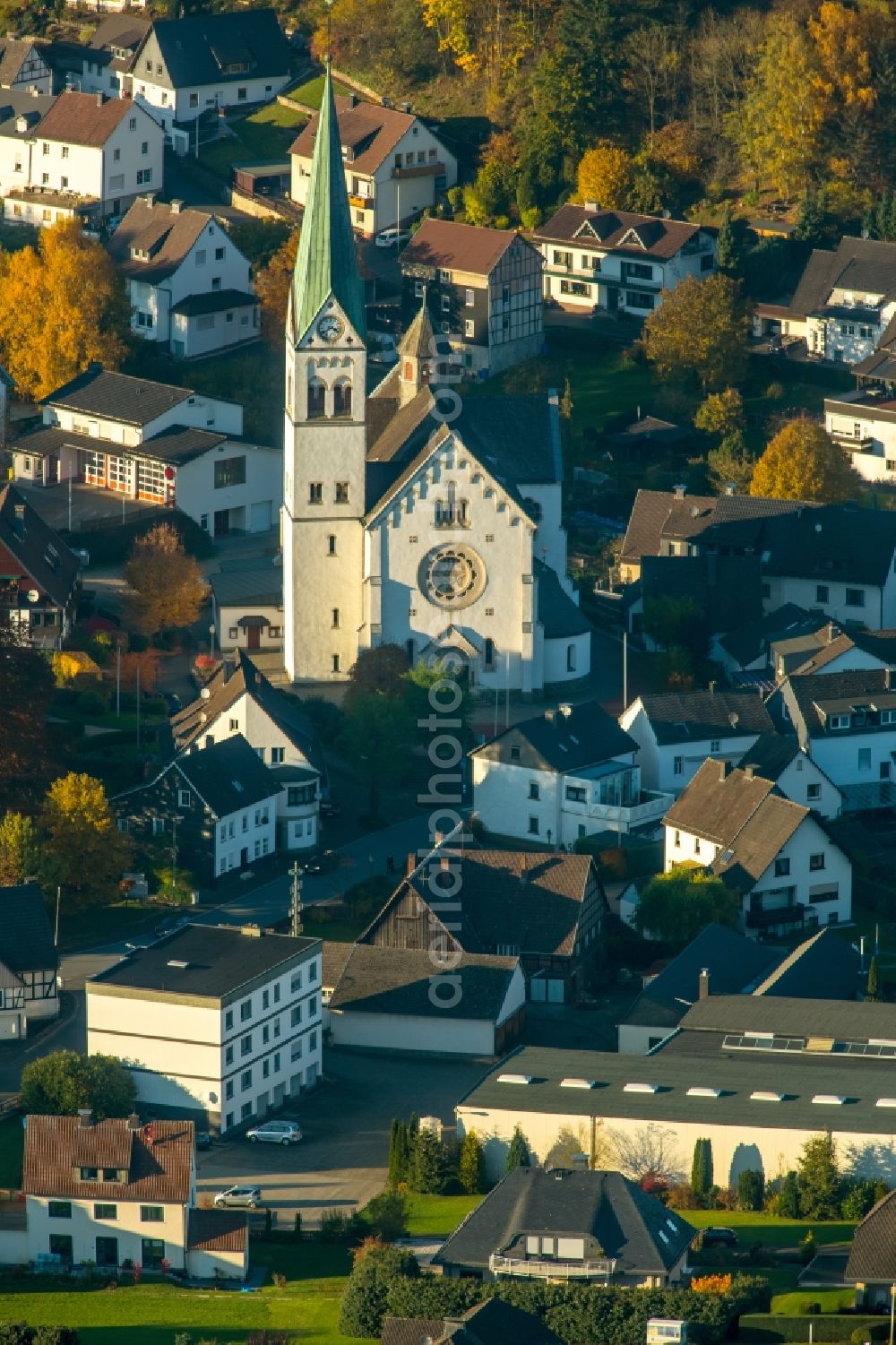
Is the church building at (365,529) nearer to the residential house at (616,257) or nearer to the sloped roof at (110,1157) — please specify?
the residential house at (616,257)

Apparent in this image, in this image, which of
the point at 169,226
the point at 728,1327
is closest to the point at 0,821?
the point at 728,1327

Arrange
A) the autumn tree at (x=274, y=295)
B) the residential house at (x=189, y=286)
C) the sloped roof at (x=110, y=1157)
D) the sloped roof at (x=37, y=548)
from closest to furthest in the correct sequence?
the sloped roof at (x=110, y=1157)
the sloped roof at (x=37, y=548)
the autumn tree at (x=274, y=295)
the residential house at (x=189, y=286)

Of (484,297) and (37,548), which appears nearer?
(37,548)

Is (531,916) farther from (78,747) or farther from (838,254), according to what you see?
(838,254)

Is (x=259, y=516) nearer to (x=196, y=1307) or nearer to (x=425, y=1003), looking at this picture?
(x=425, y=1003)

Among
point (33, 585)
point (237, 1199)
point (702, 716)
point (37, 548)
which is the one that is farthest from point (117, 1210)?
point (37, 548)

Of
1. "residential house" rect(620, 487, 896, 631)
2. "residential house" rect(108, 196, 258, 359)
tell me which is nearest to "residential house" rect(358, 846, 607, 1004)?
"residential house" rect(620, 487, 896, 631)

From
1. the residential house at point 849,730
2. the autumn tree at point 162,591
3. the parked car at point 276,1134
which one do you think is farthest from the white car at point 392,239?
the parked car at point 276,1134
